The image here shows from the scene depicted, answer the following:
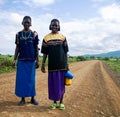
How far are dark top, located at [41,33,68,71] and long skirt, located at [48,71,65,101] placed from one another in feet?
0.43

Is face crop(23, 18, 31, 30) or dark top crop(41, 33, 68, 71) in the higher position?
face crop(23, 18, 31, 30)

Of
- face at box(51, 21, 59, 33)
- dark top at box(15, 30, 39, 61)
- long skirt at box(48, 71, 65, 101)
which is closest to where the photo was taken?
face at box(51, 21, 59, 33)

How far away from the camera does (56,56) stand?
8.30 m

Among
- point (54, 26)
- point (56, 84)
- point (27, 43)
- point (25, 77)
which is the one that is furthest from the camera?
point (25, 77)

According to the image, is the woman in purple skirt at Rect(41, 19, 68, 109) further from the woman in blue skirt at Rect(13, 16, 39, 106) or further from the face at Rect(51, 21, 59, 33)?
the woman in blue skirt at Rect(13, 16, 39, 106)

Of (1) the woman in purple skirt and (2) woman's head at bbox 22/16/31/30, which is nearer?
(1) the woman in purple skirt

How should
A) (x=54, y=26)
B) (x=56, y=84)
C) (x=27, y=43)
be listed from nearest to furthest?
(x=54, y=26) → (x=56, y=84) → (x=27, y=43)

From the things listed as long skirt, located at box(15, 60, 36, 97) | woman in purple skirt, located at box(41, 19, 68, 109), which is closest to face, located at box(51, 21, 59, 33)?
woman in purple skirt, located at box(41, 19, 68, 109)

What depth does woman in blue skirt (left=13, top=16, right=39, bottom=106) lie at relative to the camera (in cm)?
853

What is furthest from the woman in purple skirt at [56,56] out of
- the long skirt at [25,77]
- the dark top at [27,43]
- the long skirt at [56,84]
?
the long skirt at [25,77]

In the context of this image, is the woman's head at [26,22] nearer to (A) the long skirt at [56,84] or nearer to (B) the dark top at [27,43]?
(B) the dark top at [27,43]

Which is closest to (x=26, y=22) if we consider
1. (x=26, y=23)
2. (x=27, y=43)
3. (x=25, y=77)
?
(x=26, y=23)

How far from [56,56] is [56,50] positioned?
5.7 inches

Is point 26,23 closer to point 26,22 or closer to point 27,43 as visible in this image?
point 26,22
